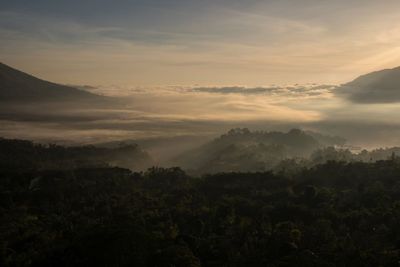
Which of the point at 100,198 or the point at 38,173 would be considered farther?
the point at 38,173

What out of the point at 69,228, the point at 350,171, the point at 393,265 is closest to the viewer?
the point at 393,265

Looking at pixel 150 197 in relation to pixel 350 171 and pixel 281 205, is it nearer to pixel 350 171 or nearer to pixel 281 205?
pixel 281 205

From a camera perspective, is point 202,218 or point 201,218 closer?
point 201,218

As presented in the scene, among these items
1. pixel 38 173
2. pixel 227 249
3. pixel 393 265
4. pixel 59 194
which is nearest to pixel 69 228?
pixel 227 249

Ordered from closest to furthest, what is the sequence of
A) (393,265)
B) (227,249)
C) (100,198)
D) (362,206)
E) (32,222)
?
(393,265) → (227,249) → (32,222) → (362,206) → (100,198)
